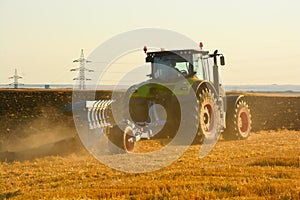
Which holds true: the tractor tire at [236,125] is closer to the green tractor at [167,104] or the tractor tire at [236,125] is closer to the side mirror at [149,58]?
the green tractor at [167,104]

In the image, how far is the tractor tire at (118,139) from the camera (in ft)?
36.1

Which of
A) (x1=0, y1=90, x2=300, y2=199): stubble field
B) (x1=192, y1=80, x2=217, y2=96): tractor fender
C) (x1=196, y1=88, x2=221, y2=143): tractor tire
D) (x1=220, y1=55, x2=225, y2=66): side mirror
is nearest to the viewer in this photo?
(x1=0, y1=90, x2=300, y2=199): stubble field

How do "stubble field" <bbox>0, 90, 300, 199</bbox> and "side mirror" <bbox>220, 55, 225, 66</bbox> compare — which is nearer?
"stubble field" <bbox>0, 90, 300, 199</bbox>

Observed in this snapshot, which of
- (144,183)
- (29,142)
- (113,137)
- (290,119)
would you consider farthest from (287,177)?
(290,119)

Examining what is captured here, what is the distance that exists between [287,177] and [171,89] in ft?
17.0

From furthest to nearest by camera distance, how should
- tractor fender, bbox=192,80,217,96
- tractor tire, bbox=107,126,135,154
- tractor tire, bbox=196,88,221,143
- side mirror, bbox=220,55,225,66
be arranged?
side mirror, bbox=220,55,225,66 < tractor tire, bbox=196,88,221,143 < tractor fender, bbox=192,80,217,96 < tractor tire, bbox=107,126,135,154

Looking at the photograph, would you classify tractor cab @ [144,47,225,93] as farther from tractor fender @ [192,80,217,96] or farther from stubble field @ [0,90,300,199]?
stubble field @ [0,90,300,199]

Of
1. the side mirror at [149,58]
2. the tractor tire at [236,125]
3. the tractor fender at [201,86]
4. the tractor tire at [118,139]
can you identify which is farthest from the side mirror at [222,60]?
the tractor tire at [118,139]

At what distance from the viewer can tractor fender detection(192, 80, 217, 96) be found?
12.2 metres

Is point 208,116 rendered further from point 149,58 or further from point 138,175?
point 138,175

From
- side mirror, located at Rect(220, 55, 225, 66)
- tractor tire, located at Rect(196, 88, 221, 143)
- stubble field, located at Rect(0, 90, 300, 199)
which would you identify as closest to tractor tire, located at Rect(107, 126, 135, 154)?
stubble field, located at Rect(0, 90, 300, 199)

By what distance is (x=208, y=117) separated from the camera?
42.4 ft

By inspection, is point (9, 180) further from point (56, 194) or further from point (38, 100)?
point (38, 100)

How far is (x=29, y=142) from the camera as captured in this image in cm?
1298
